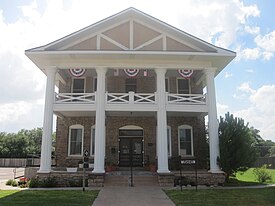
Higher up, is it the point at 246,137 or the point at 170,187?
the point at 246,137

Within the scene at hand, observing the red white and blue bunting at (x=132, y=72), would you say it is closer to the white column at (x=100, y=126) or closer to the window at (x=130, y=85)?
the white column at (x=100, y=126)

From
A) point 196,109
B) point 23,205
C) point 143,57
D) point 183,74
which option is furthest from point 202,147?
point 23,205

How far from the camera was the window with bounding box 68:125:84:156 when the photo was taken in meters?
20.7

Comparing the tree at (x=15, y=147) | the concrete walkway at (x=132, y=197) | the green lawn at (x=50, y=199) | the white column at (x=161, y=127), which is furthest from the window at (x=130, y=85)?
the tree at (x=15, y=147)

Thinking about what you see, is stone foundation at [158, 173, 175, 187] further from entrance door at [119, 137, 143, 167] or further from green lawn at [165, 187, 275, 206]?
entrance door at [119, 137, 143, 167]

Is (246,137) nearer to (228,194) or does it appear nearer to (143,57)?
(228,194)

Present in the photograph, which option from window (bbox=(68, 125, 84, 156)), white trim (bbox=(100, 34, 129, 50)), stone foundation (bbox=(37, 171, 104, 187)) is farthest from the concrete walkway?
white trim (bbox=(100, 34, 129, 50))

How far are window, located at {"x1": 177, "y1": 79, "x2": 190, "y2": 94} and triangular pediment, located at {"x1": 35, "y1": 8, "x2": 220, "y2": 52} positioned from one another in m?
3.94

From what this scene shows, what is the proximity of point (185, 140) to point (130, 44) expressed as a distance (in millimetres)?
7994

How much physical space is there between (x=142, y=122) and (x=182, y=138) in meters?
3.07

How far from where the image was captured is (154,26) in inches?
719

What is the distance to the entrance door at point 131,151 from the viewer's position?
20688 mm

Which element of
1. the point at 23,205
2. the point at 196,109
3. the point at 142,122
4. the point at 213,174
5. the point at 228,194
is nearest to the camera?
the point at 23,205

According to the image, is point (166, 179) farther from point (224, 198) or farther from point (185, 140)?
point (185, 140)
